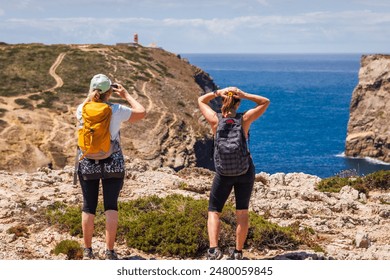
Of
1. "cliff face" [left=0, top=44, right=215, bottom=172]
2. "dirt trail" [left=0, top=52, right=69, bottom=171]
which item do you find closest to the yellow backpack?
"cliff face" [left=0, top=44, right=215, bottom=172]

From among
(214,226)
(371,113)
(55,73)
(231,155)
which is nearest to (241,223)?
(214,226)

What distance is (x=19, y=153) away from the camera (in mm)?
51219

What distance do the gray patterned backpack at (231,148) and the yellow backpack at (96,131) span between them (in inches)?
61.9

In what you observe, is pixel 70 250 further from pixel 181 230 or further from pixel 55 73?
pixel 55 73

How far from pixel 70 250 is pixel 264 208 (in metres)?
6.09

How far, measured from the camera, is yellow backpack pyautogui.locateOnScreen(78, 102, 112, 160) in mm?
8891

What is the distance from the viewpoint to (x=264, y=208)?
15.2 m

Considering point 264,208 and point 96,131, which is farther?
point 264,208

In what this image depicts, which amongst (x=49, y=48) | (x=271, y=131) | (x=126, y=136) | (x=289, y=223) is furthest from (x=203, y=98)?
(x=271, y=131)

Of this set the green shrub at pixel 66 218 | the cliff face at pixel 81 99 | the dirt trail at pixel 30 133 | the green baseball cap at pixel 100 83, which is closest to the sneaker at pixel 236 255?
the green baseball cap at pixel 100 83

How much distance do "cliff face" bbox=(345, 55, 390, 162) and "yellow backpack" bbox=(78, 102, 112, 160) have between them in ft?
293

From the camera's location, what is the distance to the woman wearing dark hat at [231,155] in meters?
8.99

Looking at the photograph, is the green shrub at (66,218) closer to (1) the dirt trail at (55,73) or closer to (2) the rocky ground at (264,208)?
(2) the rocky ground at (264,208)
